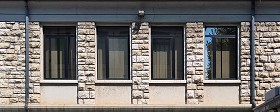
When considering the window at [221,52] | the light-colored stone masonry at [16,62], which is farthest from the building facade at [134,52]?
the window at [221,52]

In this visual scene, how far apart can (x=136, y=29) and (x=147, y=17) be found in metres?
0.52

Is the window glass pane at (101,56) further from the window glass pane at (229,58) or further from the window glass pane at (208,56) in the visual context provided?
the window glass pane at (229,58)

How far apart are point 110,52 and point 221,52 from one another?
11.8 ft

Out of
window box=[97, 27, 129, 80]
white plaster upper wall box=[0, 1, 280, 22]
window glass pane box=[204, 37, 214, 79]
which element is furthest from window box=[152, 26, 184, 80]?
window box=[97, 27, 129, 80]

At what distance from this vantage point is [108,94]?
745 inches

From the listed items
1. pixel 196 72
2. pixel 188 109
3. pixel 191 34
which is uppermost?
pixel 191 34

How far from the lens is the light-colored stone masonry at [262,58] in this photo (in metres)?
18.9

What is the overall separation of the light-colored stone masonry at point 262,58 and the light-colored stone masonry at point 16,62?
6.50 m

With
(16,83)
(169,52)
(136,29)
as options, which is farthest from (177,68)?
(16,83)

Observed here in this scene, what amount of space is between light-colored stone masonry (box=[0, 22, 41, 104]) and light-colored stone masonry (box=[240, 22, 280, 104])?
6.50 m

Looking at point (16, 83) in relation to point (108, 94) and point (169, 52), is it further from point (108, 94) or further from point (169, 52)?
point (169, 52)

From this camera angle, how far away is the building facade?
62.0 ft

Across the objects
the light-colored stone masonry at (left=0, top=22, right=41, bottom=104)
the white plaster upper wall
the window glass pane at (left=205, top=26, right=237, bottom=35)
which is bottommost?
the light-colored stone masonry at (left=0, top=22, right=41, bottom=104)

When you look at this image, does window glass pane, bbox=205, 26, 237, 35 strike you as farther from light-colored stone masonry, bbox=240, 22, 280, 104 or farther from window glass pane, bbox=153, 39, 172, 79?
window glass pane, bbox=153, 39, 172, 79
